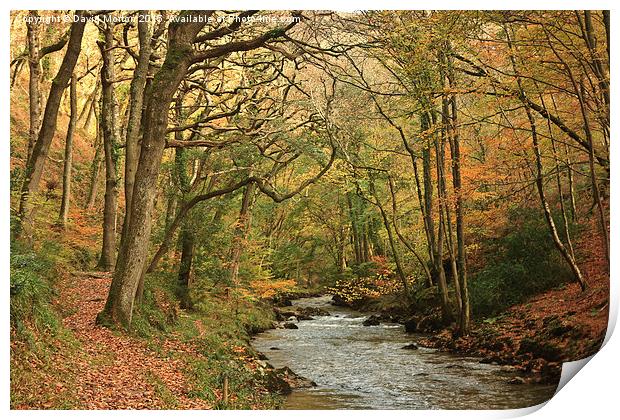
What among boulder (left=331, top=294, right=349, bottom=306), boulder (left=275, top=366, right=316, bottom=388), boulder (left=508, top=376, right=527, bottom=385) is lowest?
boulder (left=508, top=376, right=527, bottom=385)

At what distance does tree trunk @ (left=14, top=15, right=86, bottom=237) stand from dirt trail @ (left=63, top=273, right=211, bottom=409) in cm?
110

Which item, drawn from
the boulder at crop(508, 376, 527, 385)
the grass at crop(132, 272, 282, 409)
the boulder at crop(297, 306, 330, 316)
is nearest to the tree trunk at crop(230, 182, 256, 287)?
the grass at crop(132, 272, 282, 409)

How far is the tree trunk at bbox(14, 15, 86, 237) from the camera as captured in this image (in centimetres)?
695

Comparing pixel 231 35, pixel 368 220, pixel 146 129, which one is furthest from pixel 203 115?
pixel 368 220

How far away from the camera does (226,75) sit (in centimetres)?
972

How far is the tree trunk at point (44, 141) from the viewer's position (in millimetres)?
6953

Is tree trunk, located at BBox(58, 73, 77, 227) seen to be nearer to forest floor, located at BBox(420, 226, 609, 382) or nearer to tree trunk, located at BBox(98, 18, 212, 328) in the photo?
tree trunk, located at BBox(98, 18, 212, 328)

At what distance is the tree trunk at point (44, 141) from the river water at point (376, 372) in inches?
138

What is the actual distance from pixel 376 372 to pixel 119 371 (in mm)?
3377

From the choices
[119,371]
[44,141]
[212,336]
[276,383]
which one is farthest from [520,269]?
[44,141]

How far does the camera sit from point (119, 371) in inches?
248

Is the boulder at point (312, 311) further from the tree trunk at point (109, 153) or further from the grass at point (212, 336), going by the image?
the tree trunk at point (109, 153)

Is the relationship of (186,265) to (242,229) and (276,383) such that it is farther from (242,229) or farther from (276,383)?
(276,383)
